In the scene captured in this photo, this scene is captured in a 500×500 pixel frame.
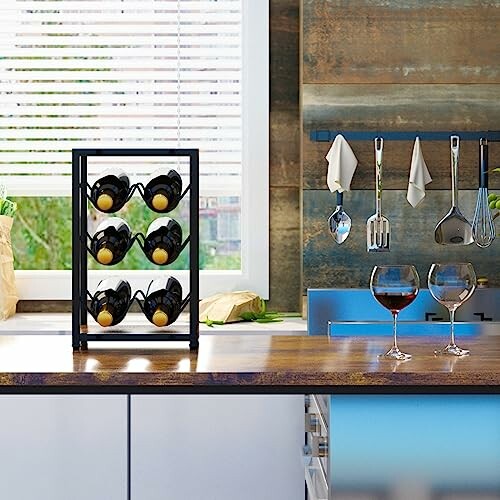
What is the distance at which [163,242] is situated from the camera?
2.12 meters

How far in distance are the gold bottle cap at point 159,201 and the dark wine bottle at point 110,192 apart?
65 mm

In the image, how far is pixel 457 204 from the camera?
3.63 metres

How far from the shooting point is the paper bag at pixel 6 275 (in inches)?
143

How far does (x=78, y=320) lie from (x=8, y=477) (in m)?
0.40

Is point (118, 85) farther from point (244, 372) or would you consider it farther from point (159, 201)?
point (244, 372)

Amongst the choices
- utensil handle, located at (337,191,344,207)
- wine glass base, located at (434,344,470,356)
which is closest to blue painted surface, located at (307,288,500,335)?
utensil handle, located at (337,191,344,207)

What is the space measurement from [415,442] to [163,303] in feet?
2.01

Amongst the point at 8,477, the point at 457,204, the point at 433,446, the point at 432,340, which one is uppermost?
the point at 457,204

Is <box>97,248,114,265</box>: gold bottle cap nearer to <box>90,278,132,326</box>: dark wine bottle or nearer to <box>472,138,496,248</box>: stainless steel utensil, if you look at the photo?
<box>90,278,132,326</box>: dark wine bottle

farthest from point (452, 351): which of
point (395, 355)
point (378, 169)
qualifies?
point (378, 169)

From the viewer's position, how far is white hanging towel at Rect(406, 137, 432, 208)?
354cm

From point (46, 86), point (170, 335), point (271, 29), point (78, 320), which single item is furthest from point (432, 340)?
point (46, 86)

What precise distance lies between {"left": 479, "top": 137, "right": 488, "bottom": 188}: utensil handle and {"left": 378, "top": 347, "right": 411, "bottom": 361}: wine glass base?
1.52 meters

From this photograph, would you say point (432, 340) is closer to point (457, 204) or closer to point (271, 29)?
point (457, 204)
